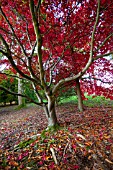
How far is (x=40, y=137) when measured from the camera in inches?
115

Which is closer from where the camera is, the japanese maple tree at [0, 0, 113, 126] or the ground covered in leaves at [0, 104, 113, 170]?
the ground covered in leaves at [0, 104, 113, 170]

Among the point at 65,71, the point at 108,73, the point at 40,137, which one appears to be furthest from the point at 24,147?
the point at 108,73

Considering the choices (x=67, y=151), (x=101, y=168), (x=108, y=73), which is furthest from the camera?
(x=108, y=73)

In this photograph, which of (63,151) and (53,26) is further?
(53,26)

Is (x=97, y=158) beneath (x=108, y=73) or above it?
beneath

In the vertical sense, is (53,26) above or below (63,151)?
above

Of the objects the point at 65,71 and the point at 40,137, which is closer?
the point at 40,137

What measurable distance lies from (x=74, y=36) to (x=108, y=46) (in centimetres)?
139

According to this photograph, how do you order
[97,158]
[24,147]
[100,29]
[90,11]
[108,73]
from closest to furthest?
[97,158] → [24,147] → [90,11] → [100,29] → [108,73]

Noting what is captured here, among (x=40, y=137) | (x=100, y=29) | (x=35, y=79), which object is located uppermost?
(x=100, y=29)

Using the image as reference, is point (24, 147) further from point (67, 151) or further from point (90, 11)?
point (90, 11)

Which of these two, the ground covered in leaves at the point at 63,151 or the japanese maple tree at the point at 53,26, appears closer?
the ground covered in leaves at the point at 63,151

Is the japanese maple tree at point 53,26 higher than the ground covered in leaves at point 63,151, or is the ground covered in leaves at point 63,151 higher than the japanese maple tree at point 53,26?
the japanese maple tree at point 53,26

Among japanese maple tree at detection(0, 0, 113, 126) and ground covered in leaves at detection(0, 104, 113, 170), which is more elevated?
japanese maple tree at detection(0, 0, 113, 126)
